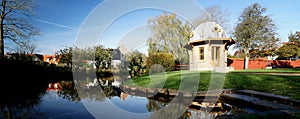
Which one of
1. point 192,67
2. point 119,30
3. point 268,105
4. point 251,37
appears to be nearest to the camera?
point 268,105

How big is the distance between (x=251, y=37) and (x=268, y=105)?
21.0 meters

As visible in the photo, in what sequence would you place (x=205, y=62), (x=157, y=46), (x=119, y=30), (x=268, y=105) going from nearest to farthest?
(x=268, y=105) → (x=119, y=30) → (x=205, y=62) → (x=157, y=46)

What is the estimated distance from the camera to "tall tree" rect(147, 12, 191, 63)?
83.3 feet

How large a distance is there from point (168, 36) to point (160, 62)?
7483mm

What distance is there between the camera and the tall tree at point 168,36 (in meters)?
25.4

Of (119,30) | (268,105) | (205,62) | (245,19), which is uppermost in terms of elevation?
(245,19)

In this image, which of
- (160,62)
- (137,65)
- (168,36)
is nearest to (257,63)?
(168,36)

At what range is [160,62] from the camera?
19000 mm

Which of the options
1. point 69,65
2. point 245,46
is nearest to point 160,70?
point 245,46

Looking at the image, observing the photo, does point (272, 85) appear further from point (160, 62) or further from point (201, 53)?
point (160, 62)

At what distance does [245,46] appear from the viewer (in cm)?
2373

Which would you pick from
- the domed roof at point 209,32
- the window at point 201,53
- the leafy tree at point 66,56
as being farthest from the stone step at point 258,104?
the leafy tree at point 66,56

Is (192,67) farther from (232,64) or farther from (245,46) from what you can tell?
(245,46)

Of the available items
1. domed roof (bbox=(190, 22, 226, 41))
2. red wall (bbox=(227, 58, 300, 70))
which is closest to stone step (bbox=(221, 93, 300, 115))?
domed roof (bbox=(190, 22, 226, 41))
